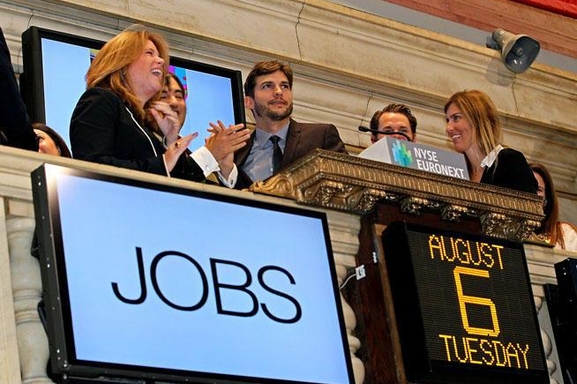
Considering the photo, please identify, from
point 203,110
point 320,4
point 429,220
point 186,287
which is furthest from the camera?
point 320,4

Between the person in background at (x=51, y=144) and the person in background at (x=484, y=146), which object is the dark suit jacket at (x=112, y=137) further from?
the person in background at (x=484, y=146)

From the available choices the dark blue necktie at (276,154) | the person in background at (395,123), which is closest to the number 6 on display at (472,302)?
the dark blue necktie at (276,154)

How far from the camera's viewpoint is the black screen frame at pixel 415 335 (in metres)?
5.25

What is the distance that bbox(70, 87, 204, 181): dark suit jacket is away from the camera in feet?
17.5

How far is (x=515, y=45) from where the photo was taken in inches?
402

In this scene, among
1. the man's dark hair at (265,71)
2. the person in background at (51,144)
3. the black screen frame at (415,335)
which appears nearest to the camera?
the black screen frame at (415,335)

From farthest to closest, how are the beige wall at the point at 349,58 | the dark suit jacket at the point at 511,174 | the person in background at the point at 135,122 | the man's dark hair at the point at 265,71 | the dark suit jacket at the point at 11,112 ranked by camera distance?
the beige wall at the point at 349,58
the man's dark hair at the point at 265,71
the dark suit jacket at the point at 511,174
the person in background at the point at 135,122
the dark suit jacket at the point at 11,112

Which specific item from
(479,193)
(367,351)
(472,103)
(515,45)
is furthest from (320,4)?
(367,351)

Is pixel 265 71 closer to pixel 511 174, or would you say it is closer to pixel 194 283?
pixel 511 174

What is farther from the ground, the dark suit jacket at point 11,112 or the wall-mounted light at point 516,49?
the wall-mounted light at point 516,49

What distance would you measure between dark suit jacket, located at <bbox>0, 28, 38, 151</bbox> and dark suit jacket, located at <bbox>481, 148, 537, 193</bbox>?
2218 mm

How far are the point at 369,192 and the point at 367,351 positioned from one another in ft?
2.09

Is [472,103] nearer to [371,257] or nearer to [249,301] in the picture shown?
[371,257]

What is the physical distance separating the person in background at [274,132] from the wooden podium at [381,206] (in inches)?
28.5
